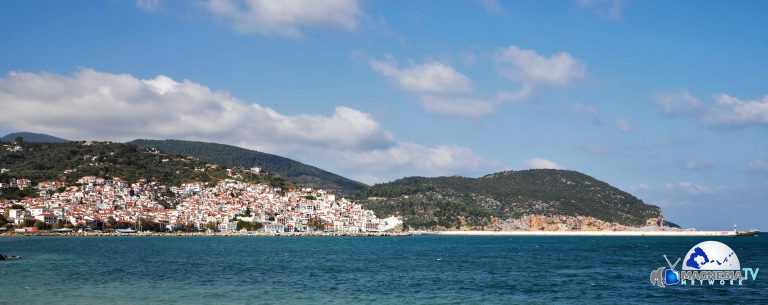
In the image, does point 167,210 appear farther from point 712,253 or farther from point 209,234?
point 712,253

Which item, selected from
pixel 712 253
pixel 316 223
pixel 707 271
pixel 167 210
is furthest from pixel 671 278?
pixel 167 210

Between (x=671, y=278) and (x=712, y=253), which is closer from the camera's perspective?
(x=712, y=253)

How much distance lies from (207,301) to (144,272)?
17904 millimetres

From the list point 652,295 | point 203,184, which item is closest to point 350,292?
point 652,295

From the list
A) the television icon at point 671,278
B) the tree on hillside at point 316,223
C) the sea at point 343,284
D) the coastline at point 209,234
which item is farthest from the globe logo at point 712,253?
the tree on hillside at point 316,223

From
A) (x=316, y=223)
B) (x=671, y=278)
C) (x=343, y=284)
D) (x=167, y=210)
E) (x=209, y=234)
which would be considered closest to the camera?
(x=343, y=284)

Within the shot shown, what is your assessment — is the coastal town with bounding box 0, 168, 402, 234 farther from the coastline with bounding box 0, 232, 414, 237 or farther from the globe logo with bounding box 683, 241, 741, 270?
the globe logo with bounding box 683, 241, 741, 270

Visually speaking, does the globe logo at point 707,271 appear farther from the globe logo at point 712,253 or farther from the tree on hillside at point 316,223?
the tree on hillside at point 316,223

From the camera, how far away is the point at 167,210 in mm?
167625

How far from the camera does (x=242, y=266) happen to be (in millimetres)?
53562

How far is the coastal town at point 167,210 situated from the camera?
470 ft

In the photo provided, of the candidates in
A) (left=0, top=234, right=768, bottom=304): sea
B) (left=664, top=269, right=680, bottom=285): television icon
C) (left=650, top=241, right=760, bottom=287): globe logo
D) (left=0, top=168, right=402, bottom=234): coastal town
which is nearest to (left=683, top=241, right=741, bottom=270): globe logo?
(left=650, top=241, right=760, bottom=287): globe logo

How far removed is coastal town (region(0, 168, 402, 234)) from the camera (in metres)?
143

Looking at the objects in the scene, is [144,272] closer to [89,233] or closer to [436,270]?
[436,270]
